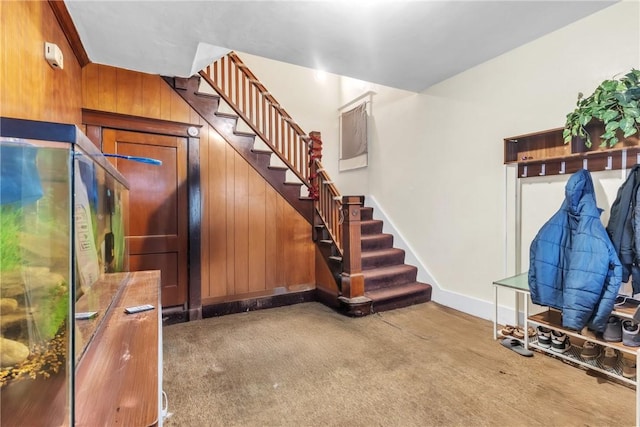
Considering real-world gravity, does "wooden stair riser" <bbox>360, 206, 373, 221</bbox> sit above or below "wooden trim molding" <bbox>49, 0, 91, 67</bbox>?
below

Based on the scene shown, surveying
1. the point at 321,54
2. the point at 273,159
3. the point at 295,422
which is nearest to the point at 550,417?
the point at 295,422

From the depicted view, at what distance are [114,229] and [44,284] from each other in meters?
1.27

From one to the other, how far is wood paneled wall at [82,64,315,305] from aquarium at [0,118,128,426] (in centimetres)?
227

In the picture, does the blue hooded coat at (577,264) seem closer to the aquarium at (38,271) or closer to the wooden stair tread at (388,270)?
the wooden stair tread at (388,270)

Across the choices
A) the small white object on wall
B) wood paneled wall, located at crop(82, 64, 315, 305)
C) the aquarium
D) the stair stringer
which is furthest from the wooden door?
the aquarium

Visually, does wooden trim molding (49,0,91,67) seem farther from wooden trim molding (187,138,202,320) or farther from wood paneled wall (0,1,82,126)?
wooden trim molding (187,138,202,320)

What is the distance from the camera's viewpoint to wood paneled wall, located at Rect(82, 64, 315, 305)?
2750 mm

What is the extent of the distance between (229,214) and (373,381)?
2.14 meters

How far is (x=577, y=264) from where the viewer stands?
1.88 m

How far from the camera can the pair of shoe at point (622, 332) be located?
175 cm

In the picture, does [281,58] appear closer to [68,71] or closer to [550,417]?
[68,71]

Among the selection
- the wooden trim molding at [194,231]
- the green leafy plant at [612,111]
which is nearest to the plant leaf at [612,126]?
the green leafy plant at [612,111]

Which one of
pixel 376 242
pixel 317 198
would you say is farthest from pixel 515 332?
pixel 317 198

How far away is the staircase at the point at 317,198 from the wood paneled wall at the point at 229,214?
0.12 metres
